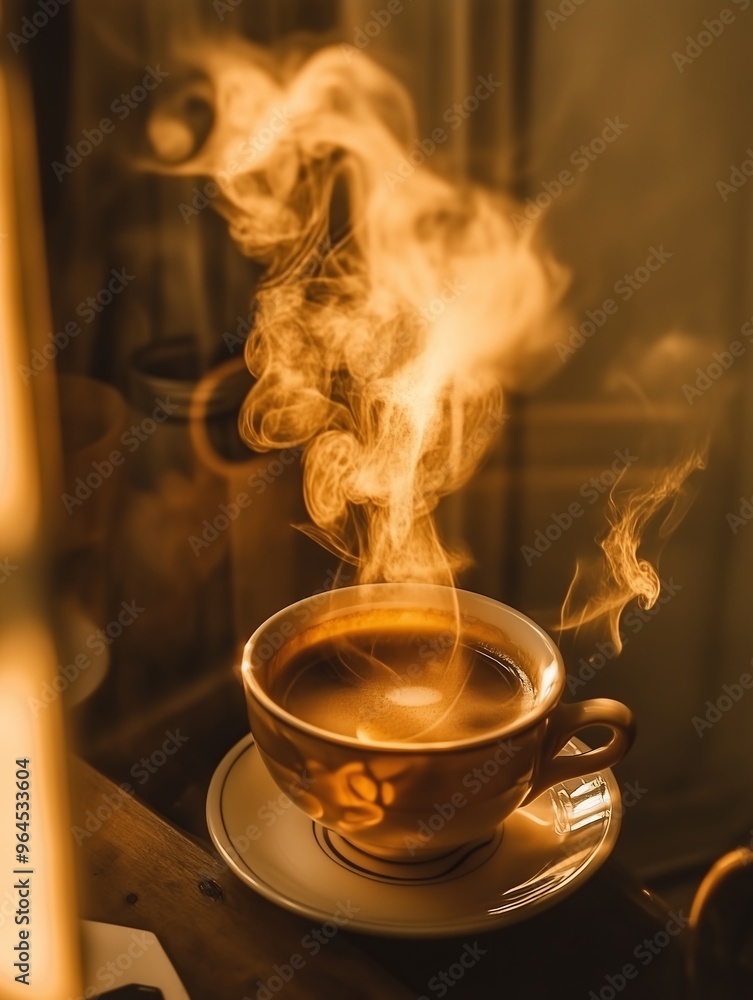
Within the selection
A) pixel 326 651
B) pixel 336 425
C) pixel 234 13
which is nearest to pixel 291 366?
pixel 336 425

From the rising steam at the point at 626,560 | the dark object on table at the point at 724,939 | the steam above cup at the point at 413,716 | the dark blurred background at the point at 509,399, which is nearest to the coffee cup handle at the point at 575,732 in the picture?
the steam above cup at the point at 413,716

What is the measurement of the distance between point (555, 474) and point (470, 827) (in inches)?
30.1

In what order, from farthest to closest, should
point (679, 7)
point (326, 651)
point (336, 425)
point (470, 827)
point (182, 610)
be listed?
1. point (336, 425)
2. point (182, 610)
3. point (679, 7)
4. point (326, 651)
5. point (470, 827)

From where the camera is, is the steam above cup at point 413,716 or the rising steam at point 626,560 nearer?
the steam above cup at point 413,716

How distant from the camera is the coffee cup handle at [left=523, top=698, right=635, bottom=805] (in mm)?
763

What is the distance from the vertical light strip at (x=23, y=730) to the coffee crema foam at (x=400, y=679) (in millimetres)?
215

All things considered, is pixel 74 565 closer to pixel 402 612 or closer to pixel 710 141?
pixel 402 612

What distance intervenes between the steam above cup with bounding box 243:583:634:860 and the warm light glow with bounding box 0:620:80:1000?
0.18m

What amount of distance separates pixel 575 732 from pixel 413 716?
0.12 metres

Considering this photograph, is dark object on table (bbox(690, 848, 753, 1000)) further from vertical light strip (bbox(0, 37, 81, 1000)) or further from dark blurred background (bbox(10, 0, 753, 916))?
vertical light strip (bbox(0, 37, 81, 1000))

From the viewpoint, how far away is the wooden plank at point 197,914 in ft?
2.27

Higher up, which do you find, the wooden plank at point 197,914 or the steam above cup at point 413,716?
the steam above cup at point 413,716

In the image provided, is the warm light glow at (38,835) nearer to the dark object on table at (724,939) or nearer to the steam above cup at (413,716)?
the steam above cup at (413,716)

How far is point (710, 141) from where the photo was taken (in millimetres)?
1125
